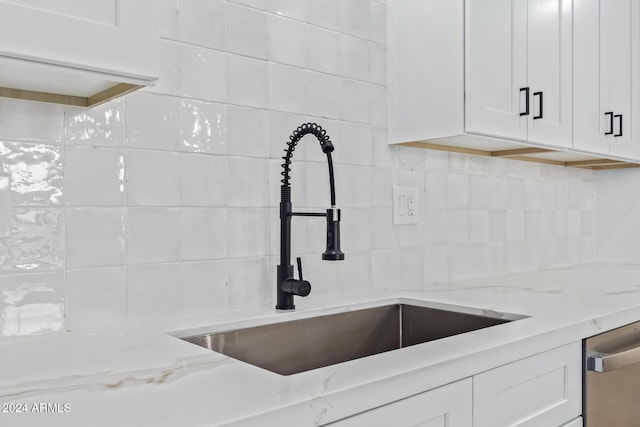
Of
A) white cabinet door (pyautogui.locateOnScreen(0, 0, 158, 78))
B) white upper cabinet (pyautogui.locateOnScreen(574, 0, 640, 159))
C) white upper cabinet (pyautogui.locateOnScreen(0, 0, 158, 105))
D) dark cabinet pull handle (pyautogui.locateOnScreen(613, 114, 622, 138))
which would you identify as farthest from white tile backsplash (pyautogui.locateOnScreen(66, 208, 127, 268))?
dark cabinet pull handle (pyautogui.locateOnScreen(613, 114, 622, 138))

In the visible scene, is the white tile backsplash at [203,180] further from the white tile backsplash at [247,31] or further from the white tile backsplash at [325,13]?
the white tile backsplash at [325,13]

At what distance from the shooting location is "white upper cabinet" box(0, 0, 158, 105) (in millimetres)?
750

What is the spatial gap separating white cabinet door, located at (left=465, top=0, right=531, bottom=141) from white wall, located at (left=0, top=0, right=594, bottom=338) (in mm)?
303

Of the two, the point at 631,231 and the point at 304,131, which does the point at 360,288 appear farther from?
the point at 631,231

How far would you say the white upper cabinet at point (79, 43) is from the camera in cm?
75

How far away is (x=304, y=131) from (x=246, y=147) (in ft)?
0.60

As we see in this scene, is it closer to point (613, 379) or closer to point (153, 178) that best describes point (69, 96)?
point (153, 178)

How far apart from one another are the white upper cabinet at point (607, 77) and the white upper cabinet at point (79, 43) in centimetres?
160

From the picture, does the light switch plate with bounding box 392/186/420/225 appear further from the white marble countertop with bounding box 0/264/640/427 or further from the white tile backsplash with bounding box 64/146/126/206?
the white tile backsplash with bounding box 64/146/126/206

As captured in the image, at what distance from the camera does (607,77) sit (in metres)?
2.10

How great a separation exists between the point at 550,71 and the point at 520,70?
194 mm

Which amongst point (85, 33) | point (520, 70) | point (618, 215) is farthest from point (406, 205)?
point (618, 215)

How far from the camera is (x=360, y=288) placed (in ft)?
5.34

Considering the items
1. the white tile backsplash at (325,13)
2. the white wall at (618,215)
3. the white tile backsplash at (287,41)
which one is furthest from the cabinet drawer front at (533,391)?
the white wall at (618,215)
